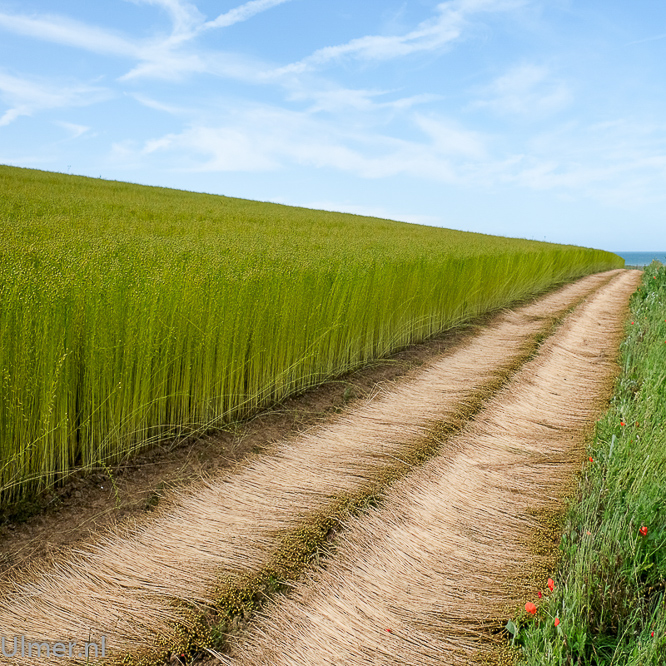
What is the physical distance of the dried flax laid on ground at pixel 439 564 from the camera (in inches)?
62.9

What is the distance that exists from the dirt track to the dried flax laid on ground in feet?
0.39

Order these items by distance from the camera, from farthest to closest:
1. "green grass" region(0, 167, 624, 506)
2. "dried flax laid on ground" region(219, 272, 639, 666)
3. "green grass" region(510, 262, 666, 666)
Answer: "green grass" region(0, 167, 624, 506), "dried flax laid on ground" region(219, 272, 639, 666), "green grass" region(510, 262, 666, 666)

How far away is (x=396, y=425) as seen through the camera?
126 inches

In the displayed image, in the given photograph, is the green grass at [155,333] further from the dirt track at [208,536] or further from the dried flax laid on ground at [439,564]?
the dried flax laid on ground at [439,564]

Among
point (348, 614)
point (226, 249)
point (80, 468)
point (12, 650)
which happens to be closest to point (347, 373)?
point (226, 249)

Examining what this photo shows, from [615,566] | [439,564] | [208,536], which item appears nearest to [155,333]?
[208,536]

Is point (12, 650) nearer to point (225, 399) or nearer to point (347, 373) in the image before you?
point (225, 399)

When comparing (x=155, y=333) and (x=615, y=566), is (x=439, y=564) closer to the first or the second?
(x=615, y=566)

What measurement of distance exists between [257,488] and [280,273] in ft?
4.96

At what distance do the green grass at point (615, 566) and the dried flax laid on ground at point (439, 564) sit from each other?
0.57ft

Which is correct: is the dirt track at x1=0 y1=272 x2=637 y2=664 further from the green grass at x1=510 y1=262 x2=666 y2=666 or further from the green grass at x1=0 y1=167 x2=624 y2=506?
the green grass at x1=510 y1=262 x2=666 y2=666

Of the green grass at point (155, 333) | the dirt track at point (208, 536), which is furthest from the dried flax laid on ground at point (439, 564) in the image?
the green grass at point (155, 333)

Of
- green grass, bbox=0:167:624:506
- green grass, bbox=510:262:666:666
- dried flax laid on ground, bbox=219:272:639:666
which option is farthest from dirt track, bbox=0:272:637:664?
green grass, bbox=510:262:666:666

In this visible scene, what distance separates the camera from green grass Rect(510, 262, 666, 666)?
1480 mm
